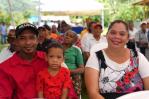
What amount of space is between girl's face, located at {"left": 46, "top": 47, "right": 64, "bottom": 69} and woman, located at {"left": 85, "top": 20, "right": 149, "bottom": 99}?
0.37 metres

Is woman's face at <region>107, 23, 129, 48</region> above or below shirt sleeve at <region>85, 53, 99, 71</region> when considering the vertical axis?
above

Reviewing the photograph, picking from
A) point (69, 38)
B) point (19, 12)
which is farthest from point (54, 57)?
point (19, 12)

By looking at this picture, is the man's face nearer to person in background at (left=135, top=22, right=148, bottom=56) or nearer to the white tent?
person in background at (left=135, top=22, right=148, bottom=56)

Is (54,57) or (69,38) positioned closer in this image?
(54,57)

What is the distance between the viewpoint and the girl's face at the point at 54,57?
14.8ft

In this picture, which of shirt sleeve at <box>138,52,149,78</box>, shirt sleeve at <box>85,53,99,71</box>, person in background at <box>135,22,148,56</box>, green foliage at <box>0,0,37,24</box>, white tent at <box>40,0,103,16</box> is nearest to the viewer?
shirt sleeve at <box>85,53,99,71</box>

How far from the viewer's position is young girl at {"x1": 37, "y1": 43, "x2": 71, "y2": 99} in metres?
4.37

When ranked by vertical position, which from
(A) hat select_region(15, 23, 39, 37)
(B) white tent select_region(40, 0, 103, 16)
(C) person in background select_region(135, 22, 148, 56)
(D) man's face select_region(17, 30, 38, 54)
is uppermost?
(A) hat select_region(15, 23, 39, 37)

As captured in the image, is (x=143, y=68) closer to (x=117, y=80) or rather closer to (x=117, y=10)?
(x=117, y=80)

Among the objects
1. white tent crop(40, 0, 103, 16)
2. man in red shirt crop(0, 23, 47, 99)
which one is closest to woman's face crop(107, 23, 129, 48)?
man in red shirt crop(0, 23, 47, 99)

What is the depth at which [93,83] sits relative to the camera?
13.9ft

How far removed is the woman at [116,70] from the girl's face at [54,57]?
0.37 meters

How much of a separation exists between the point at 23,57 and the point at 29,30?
29cm

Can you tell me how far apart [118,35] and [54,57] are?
747mm
